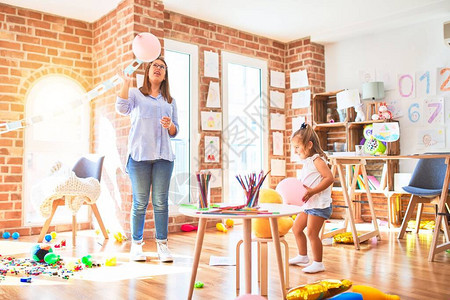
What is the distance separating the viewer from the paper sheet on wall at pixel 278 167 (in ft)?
17.5

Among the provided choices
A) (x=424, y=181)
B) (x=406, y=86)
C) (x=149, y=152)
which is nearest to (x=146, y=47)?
(x=149, y=152)

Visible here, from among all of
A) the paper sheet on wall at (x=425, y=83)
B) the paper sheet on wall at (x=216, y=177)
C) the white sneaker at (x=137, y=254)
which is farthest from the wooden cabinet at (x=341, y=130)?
the white sneaker at (x=137, y=254)

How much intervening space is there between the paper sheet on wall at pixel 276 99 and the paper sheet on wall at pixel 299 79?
0.20 metres

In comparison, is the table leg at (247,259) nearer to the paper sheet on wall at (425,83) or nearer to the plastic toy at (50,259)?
the plastic toy at (50,259)

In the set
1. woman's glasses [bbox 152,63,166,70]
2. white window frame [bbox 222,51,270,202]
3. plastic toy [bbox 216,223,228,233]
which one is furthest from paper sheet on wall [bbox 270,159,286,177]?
woman's glasses [bbox 152,63,166,70]

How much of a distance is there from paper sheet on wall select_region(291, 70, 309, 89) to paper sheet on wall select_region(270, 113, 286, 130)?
0.43 metres

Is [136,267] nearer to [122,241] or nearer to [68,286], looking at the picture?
[68,286]

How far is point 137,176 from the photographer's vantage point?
284 centimetres

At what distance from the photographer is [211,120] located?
15.5 ft

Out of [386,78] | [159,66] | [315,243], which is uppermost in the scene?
[386,78]

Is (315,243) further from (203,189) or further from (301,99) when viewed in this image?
(301,99)

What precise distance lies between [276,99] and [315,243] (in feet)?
10.3

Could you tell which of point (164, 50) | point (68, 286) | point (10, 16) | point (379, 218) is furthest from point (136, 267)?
point (379, 218)

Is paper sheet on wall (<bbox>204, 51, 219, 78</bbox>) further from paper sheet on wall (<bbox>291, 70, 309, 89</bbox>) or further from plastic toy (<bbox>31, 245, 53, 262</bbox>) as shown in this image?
plastic toy (<bbox>31, 245, 53, 262</bbox>)
